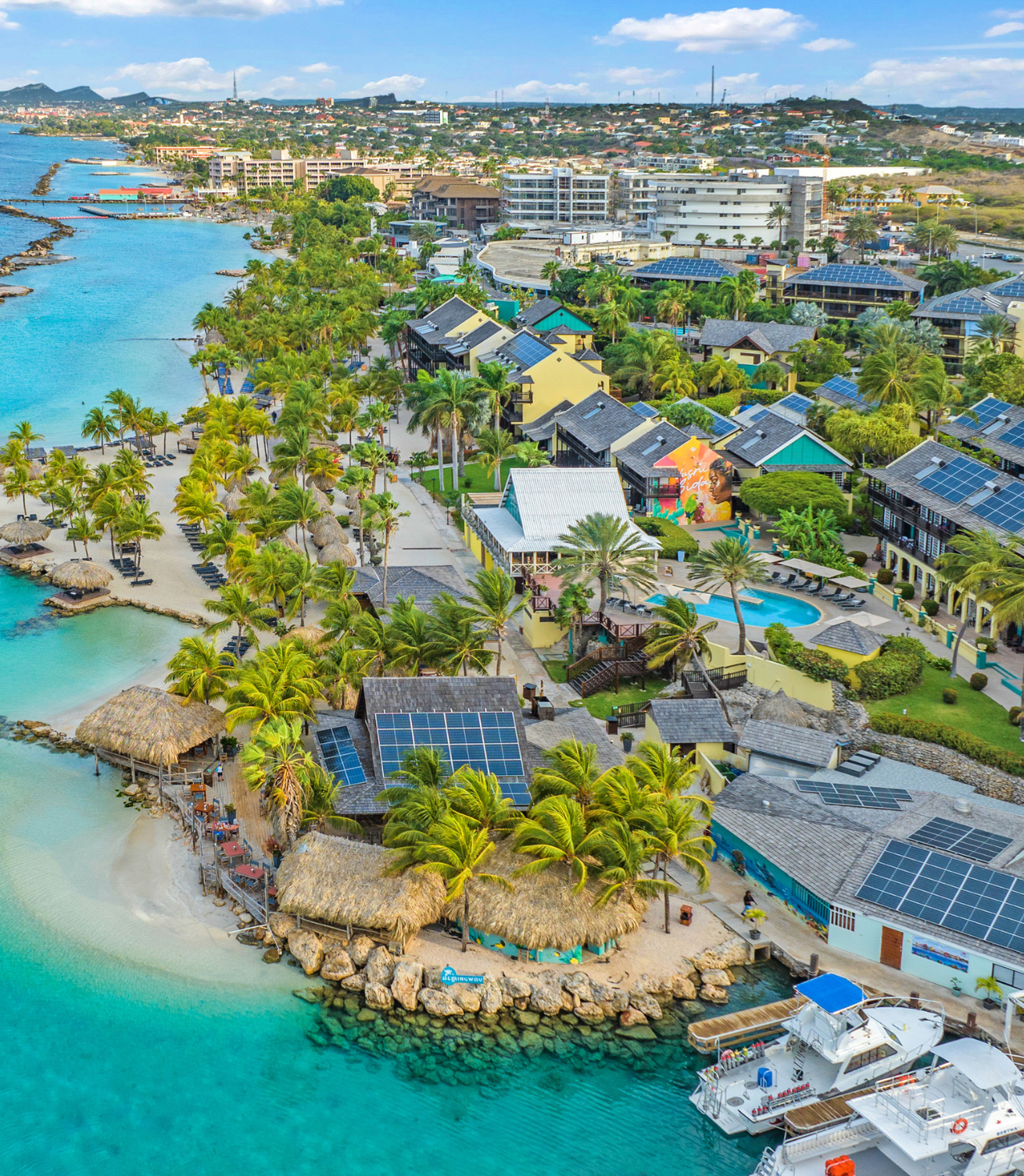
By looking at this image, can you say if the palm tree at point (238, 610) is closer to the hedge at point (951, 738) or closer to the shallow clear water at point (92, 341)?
the hedge at point (951, 738)

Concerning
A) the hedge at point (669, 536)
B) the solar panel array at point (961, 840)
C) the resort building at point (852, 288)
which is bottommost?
the solar panel array at point (961, 840)

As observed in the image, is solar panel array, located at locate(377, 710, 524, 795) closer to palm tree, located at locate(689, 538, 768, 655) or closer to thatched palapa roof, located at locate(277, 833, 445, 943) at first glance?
thatched palapa roof, located at locate(277, 833, 445, 943)

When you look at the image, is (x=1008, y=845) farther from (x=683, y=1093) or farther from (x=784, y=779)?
(x=683, y=1093)

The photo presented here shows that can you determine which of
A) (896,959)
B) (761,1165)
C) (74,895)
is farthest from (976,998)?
(74,895)

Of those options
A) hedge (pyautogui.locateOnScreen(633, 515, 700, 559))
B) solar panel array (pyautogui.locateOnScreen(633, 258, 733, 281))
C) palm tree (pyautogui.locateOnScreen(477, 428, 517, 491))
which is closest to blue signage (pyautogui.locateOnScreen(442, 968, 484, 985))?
hedge (pyautogui.locateOnScreen(633, 515, 700, 559))

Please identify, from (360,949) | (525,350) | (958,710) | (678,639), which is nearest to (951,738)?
(958,710)

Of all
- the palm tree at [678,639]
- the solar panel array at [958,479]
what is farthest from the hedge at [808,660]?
the solar panel array at [958,479]
